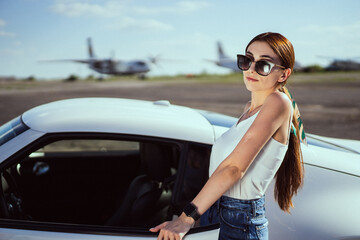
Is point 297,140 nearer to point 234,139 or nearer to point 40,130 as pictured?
point 234,139

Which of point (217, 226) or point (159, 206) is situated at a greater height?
point (217, 226)

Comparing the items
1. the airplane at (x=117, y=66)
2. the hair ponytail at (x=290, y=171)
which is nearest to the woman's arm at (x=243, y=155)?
the hair ponytail at (x=290, y=171)

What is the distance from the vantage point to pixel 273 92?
4.12 ft

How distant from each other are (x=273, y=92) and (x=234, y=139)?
24 centimetres

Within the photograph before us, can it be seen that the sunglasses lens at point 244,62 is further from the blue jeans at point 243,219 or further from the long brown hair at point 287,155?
the blue jeans at point 243,219

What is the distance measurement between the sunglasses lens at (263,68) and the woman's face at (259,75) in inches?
0.6

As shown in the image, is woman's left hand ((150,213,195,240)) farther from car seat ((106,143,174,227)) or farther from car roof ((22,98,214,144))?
car seat ((106,143,174,227))

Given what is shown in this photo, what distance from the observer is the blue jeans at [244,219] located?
1321mm

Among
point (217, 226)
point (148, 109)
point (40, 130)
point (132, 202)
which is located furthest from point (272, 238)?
point (40, 130)

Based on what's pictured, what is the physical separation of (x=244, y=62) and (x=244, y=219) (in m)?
0.66

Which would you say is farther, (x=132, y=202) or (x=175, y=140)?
(x=132, y=202)

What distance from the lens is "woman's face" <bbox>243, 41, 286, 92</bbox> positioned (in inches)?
51.8

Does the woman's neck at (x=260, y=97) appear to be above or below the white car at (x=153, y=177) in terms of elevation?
above

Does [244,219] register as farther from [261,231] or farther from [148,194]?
[148,194]
